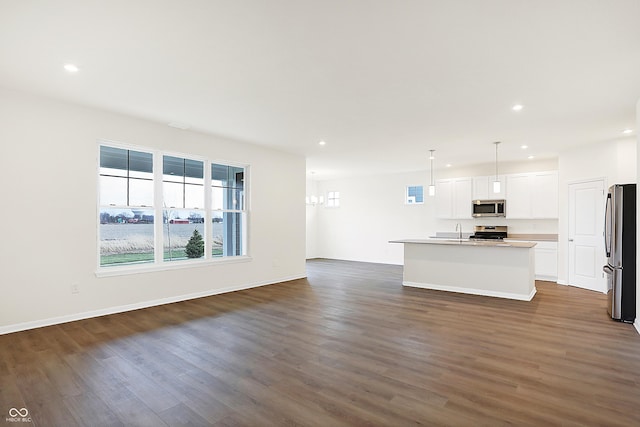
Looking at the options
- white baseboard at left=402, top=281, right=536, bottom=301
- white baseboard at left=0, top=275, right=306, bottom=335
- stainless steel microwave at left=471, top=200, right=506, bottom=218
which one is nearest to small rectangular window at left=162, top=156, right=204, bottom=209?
white baseboard at left=0, top=275, right=306, bottom=335

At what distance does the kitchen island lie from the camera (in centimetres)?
558

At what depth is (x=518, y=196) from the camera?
311 inches

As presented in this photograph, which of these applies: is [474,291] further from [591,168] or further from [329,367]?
[329,367]

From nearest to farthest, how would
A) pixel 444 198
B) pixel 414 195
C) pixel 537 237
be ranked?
pixel 537 237, pixel 444 198, pixel 414 195

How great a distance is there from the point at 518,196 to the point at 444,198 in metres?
1.72

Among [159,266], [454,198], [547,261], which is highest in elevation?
[454,198]

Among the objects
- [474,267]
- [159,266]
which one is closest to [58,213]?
[159,266]

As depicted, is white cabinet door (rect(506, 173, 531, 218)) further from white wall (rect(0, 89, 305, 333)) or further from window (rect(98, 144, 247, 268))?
white wall (rect(0, 89, 305, 333))

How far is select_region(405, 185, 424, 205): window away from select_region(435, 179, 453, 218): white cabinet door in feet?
2.10

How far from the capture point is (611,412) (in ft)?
7.42

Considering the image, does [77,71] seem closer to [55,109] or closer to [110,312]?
[55,109]

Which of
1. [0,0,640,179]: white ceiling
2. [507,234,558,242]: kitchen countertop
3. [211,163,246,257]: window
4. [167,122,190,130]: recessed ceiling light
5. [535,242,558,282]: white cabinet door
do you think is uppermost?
[0,0,640,179]: white ceiling

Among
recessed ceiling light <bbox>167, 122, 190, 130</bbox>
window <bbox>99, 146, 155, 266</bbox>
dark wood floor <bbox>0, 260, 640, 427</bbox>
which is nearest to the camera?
dark wood floor <bbox>0, 260, 640, 427</bbox>

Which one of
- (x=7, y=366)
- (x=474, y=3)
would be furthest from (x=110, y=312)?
(x=474, y=3)
